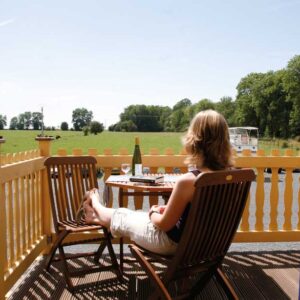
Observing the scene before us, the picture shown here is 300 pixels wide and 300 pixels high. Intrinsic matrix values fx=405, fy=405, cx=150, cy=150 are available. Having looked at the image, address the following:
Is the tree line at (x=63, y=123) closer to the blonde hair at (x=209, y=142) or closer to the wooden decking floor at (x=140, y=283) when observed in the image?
the wooden decking floor at (x=140, y=283)

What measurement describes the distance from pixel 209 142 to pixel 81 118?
12606cm

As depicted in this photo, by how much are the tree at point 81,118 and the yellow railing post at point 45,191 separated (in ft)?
394

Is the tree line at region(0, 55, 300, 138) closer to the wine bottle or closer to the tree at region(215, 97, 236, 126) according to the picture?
the tree at region(215, 97, 236, 126)

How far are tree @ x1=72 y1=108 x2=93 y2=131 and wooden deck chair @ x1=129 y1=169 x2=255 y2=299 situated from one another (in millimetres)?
122180

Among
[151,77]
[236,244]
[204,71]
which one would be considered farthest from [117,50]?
[236,244]

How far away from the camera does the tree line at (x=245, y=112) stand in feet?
200

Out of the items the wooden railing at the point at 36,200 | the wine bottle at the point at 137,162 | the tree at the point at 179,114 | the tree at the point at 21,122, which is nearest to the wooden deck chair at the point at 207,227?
the wooden railing at the point at 36,200

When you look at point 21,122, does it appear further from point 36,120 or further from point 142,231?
point 142,231

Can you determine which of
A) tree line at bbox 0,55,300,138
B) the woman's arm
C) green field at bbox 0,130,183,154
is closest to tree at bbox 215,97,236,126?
tree line at bbox 0,55,300,138

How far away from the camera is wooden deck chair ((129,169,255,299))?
2.25 metres

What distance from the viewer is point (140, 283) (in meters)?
3.51

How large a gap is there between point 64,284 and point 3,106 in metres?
122

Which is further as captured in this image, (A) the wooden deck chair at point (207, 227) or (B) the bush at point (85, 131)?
(B) the bush at point (85, 131)

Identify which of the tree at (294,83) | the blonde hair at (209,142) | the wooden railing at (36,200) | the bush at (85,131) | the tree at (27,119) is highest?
the tree at (294,83)
